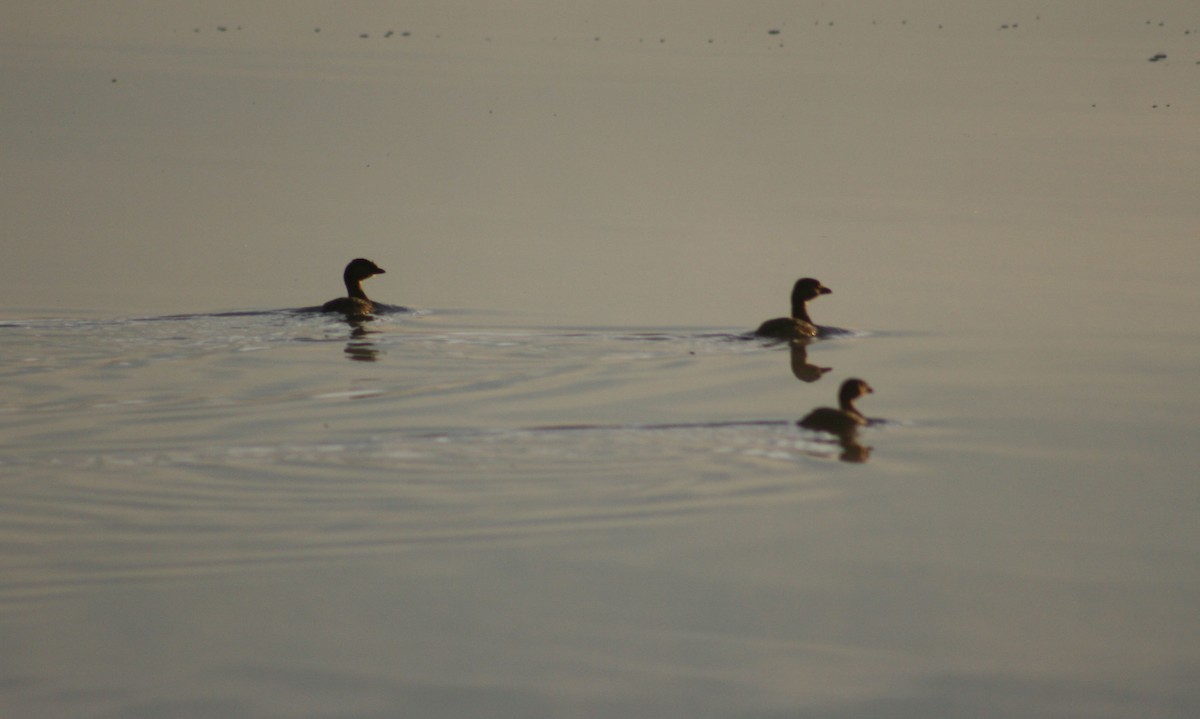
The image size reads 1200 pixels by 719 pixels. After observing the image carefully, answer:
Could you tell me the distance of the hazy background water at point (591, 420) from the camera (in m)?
8.55

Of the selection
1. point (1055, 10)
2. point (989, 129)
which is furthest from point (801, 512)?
point (1055, 10)

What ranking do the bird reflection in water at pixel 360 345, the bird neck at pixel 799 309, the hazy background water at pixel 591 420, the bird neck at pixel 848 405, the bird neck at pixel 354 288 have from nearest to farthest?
the hazy background water at pixel 591 420 → the bird neck at pixel 848 405 → the bird reflection in water at pixel 360 345 → the bird neck at pixel 799 309 → the bird neck at pixel 354 288

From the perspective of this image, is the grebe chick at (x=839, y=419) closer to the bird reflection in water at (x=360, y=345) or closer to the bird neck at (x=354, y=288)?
the bird reflection in water at (x=360, y=345)

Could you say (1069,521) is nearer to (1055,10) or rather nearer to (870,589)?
(870,589)

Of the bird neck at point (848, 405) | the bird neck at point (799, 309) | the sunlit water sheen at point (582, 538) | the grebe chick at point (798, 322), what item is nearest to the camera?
the sunlit water sheen at point (582, 538)

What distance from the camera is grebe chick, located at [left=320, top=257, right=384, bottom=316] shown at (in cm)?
1758

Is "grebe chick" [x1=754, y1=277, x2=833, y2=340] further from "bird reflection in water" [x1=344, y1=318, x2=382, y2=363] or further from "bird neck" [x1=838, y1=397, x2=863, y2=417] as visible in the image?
"bird reflection in water" [x1=344, y1=318, x2=382, y2=363]

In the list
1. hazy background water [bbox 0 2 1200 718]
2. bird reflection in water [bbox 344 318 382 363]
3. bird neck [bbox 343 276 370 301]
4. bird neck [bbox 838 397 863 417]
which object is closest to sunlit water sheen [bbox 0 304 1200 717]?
hazy background water [bbox 0 2 1200 718]

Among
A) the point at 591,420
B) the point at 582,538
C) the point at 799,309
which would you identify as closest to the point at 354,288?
the point at 799,309

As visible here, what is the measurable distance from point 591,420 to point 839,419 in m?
1.84

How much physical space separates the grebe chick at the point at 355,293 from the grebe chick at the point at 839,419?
604 centimetres

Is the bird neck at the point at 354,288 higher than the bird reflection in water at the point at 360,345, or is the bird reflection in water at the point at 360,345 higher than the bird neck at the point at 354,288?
the bird neck at the point at 354,288

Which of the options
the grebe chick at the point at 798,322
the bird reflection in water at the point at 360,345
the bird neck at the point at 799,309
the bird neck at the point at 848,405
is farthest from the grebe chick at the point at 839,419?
the bird reflection in water at the point at 360,345

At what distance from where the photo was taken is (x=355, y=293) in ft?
→ 60.7
